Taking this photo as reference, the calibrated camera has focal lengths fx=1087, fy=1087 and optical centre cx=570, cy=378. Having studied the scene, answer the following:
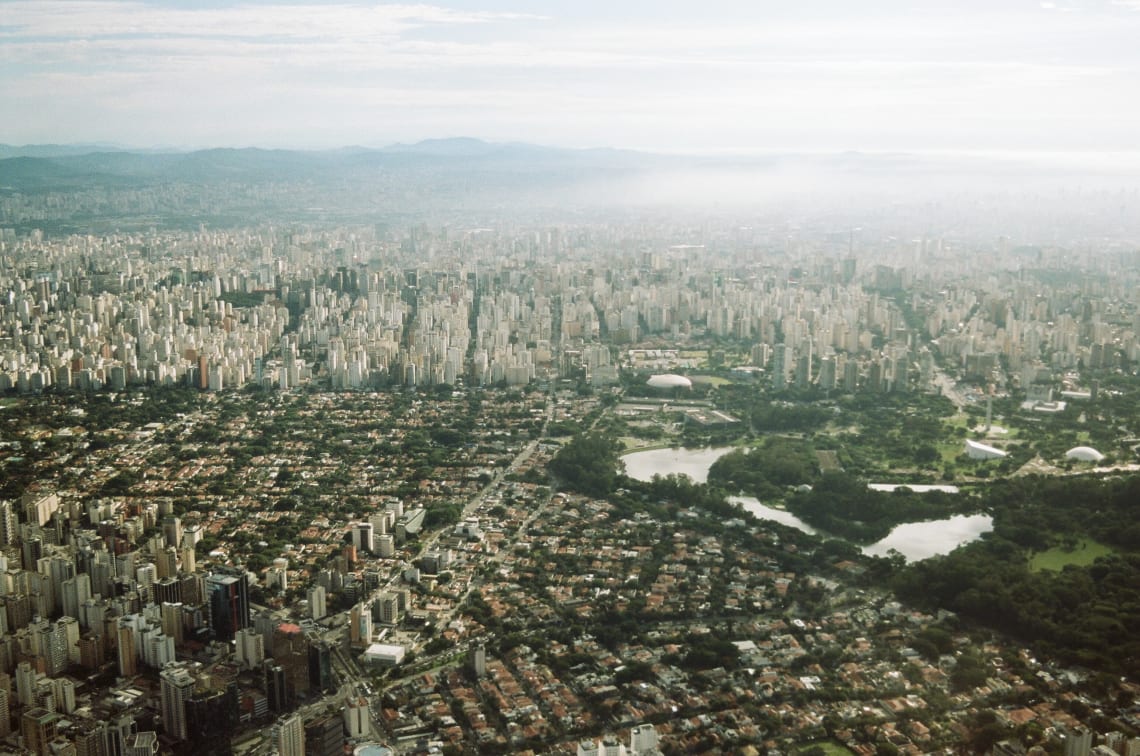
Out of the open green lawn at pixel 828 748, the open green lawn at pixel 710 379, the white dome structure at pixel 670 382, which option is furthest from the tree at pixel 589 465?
the open green lawn at pixel 828 748

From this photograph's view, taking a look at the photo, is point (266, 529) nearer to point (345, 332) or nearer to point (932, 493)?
point (932, 493)

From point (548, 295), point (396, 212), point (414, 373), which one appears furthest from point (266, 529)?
point (396, 212)

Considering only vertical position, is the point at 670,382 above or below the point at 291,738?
above

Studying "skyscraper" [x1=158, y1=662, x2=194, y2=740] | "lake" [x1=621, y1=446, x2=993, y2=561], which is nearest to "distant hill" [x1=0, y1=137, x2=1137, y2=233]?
"lake" [x1=621, y1=446, x2=993, y2=561]

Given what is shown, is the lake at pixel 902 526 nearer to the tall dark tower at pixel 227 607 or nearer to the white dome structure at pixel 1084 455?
the white dome structure at pixel 1084 455

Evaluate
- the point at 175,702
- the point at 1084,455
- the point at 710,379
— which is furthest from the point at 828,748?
the point at 710,379

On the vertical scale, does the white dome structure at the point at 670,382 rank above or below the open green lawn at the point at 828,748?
above

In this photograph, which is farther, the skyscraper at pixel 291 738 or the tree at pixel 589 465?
the tree at pixel 589 465

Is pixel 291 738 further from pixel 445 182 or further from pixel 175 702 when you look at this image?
pixel 445 182
